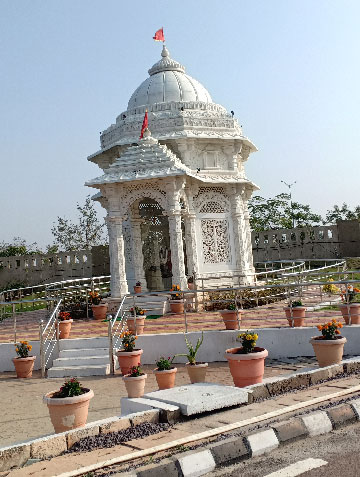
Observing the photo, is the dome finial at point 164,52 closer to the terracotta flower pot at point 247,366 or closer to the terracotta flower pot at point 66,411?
the terracotta flower pot at point 247,366

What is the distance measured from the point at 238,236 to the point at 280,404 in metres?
11.5

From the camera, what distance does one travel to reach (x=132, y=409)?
578cm

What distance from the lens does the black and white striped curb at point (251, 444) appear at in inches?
164

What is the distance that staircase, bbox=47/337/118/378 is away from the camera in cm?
1030

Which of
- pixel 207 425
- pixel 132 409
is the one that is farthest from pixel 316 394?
pixel 132 409

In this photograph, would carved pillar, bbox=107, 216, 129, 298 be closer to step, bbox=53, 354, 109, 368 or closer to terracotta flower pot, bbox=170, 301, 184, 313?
terracotta flower pot, bbox=170, 301, 184, 313

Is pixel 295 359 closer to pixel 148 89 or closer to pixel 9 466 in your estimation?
pixel 9 466

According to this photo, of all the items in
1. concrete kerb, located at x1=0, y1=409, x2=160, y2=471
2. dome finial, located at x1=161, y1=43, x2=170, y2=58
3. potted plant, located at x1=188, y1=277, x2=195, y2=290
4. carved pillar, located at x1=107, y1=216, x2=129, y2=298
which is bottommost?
concrete kerb, located at x1=0, y1=409, x2=160, y2=471

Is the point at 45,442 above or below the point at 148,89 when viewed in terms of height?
below

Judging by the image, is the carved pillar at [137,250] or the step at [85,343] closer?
the step at [85,343]

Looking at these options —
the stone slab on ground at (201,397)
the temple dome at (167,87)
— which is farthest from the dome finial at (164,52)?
the stone slab on ground at (201,397)

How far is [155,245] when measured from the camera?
18281mm

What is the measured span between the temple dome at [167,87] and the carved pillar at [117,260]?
5568 mm

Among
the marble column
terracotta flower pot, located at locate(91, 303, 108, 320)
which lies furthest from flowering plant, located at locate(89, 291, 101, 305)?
the marble column
